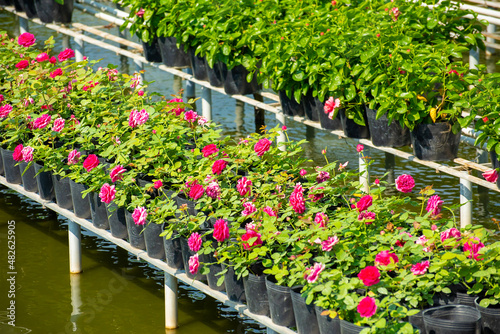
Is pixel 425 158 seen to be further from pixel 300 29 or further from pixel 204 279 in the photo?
pixel 204 279

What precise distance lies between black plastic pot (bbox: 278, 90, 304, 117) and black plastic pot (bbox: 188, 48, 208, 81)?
2.66 ft

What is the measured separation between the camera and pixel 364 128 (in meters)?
4.69

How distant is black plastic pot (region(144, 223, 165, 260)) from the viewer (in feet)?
12.0

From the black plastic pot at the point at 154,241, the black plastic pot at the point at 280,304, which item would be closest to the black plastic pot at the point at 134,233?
the black plastic pot at the point at 154,241

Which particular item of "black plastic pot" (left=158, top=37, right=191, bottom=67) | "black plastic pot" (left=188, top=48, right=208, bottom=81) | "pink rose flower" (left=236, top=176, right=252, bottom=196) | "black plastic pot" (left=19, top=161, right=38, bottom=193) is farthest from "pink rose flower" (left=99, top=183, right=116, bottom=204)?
"black plastic pot" (left=158, top=37, right=191, bottom=67)

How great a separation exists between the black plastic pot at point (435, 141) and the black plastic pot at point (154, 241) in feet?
5.24

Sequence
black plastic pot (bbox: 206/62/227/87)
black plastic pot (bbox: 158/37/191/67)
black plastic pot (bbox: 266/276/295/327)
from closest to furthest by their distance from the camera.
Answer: black plastic pot (bbox: 266/276/295/327) < black plastic pot (bbox: 206/62/227/87) < black plastic pot (bbox: 158/37/191/67)

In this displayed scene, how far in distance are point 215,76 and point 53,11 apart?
2.29 meters

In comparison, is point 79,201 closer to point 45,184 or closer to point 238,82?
point 45,184

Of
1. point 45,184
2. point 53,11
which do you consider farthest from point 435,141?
point 53,11

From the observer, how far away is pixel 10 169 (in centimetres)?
465

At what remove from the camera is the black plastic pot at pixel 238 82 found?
543 centimetres

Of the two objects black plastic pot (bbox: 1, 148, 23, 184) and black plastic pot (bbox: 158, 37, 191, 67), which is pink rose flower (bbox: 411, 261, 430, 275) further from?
black plastic pot (bbox: 158, 37, 191, 67)

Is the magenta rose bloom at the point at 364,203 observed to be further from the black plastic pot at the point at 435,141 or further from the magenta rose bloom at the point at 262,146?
the black plastic pot at the point at 435,141
